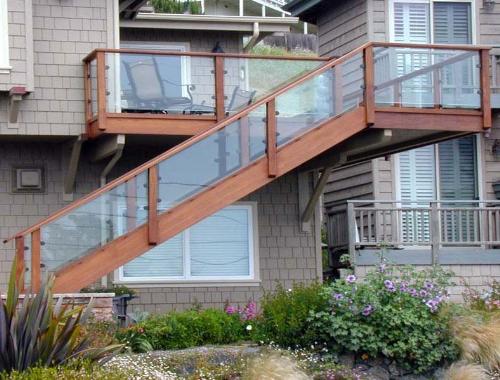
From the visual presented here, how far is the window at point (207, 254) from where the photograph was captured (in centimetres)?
1902

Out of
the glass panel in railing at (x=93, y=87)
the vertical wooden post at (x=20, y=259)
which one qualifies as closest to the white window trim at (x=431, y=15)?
the glass panel in railing at (x=93, y=87)

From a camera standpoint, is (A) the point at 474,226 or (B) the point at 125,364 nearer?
(B) the point at 125,364

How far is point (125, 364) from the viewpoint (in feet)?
46.4

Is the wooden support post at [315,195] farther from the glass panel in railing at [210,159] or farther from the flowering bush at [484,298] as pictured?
the flowering bush at [484,298]

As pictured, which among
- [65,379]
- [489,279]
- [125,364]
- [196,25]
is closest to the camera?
[65,379]

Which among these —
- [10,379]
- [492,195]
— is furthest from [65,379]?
[492,195]

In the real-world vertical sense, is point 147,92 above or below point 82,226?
above

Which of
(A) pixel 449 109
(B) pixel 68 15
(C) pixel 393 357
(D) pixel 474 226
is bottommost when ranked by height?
(C) pixel 393 357

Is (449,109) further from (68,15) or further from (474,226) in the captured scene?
(68,15)

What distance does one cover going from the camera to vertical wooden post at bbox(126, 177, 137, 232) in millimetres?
15992

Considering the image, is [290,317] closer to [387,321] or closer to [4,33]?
[387,321]

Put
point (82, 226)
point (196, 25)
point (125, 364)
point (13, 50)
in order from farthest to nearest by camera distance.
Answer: point (196, 25) < point (13, 50) < point (82, 226) < point (125, 364)

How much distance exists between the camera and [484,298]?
58.5 ft

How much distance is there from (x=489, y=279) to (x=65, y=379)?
29.9ft
